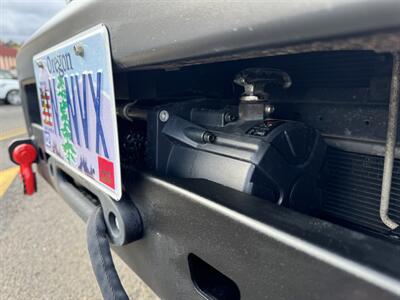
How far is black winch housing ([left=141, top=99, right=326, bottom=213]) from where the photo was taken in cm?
83

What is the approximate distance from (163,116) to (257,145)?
312 mm

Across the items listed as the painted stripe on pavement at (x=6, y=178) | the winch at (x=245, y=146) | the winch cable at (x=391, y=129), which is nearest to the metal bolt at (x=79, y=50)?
the winch at (x=245, y=146)

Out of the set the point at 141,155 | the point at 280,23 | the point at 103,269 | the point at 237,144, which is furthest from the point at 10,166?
the point at 280,23

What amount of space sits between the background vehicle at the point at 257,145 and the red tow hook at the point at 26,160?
67cm

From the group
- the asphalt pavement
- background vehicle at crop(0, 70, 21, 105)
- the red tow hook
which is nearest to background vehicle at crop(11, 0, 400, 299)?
the asphalt pavement

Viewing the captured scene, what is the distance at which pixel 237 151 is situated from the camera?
0.86 metres

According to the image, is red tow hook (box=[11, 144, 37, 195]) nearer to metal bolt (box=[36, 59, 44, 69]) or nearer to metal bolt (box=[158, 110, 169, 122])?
metal bolt (box=[36, 59, 44, 69])

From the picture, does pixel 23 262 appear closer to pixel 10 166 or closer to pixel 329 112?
pixel 329 112

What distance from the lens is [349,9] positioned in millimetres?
419

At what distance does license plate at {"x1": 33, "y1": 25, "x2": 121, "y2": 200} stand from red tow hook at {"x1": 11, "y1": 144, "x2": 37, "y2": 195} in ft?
1.84

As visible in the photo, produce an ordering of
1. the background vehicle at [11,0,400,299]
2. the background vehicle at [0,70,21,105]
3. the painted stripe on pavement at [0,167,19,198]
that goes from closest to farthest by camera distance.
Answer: the background vehicle at [11,0,400,299] < the painted stripe on pavement at [0,167,19,198] < the background vehicle at [0,70,21,105]

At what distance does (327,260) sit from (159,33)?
52cm

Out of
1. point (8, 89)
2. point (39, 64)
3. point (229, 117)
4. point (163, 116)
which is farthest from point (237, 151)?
point (8, 89)

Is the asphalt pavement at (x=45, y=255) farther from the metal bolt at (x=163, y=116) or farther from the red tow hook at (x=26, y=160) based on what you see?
the metal bolt at (x=163, y=116)
